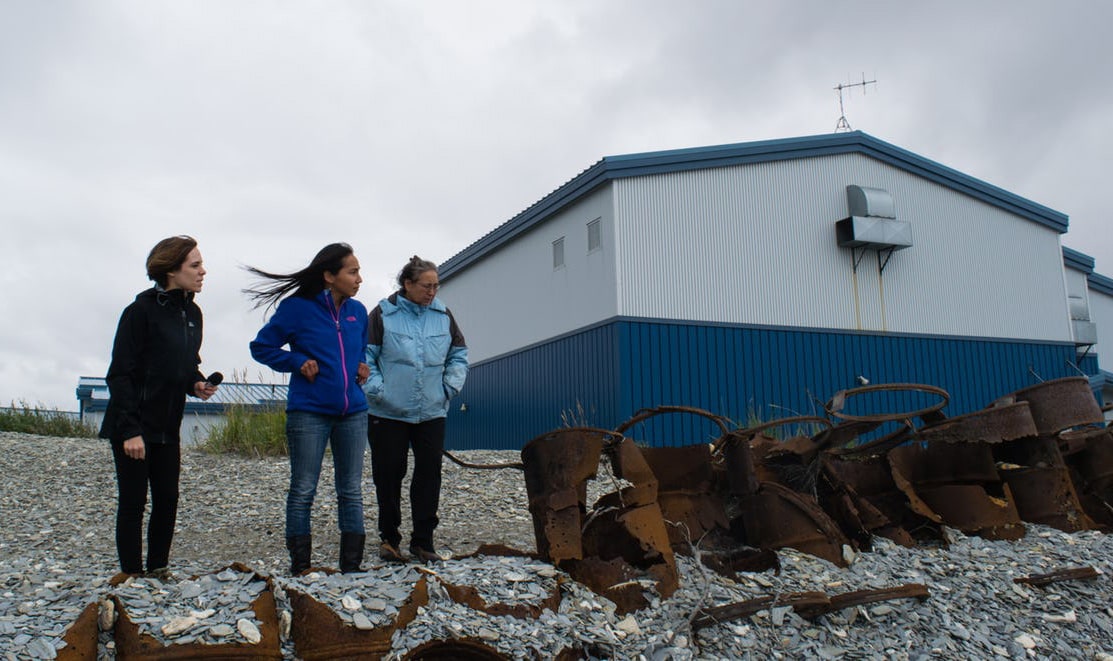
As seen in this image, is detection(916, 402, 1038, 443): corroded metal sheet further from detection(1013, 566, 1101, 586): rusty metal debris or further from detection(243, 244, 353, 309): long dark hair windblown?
detection(243, 244, 353, 309): long dark hair windblown

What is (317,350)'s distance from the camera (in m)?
4.46

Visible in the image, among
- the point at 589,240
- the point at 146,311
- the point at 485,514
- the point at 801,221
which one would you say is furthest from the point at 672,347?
the point at 146,311

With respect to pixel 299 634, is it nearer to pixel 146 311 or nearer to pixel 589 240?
pixel 146 311

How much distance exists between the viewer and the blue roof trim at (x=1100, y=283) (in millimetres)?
24281

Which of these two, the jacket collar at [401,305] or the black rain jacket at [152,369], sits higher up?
the jacket collar at [401,305]

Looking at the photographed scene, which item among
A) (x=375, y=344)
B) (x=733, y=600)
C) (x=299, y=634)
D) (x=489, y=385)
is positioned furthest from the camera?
(x=489, y=385)

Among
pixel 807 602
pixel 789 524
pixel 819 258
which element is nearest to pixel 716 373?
pixel 819 258

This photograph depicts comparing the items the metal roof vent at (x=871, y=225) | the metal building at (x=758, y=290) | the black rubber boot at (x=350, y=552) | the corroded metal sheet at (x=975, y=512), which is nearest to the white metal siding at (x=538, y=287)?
the metal building at (x=758, y=290)

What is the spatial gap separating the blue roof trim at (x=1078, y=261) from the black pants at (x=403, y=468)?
22.2 meters

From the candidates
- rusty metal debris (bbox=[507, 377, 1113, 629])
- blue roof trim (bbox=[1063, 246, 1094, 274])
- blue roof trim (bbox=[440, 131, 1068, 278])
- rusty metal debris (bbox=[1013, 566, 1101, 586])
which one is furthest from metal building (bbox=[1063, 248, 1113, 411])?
rusty metal debris (bbox=[1013, 566, 1101, 586])

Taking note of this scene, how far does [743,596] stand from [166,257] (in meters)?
3.16

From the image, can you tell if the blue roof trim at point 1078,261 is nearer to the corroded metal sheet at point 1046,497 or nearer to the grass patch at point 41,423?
the corroded metal sheet at point 1046,497

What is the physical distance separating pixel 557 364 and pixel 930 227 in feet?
27.4

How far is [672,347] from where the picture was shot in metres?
14.9
